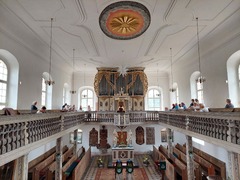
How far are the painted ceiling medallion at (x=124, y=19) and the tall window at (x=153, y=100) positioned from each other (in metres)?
10.9

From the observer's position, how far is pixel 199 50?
1148 cm

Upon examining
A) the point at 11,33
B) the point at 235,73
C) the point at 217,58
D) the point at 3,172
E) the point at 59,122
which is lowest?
the point at 3,172

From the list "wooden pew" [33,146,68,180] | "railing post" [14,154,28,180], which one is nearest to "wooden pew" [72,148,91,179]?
"wooden pew" [33,146,68,180]

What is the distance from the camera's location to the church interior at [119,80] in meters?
6.12

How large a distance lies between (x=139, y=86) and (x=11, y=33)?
10992mm

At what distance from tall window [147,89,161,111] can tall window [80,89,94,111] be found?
6.31 metres

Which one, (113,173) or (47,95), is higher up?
(47,95)

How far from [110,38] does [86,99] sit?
34.6 feet

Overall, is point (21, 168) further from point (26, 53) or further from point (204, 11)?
point (204, 11)

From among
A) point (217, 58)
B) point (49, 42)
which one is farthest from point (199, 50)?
point (49, 42)

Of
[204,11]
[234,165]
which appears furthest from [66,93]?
[234,165]

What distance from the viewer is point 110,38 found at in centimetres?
1019

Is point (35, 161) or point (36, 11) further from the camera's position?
point (35, 161)

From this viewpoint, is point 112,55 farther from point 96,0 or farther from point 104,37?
point 96,0
